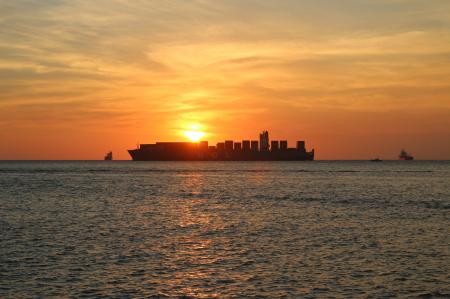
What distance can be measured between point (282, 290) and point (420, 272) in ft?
25.0

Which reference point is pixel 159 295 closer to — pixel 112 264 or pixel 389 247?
pixel 112 264

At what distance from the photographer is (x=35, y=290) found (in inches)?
843

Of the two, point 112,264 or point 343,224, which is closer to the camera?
point 112,264

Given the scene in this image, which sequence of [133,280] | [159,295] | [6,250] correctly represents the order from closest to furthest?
[159,295]
[133,280]
[6,250]

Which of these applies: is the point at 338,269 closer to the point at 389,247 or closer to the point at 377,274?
the point at 377,274

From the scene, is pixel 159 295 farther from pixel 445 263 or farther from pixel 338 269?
pixel 445 263

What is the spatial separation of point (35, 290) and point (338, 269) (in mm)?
13930

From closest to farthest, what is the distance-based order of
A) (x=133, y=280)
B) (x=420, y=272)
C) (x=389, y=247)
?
(x=133, y=280), (x=420, y=272), (x=389, y=247)

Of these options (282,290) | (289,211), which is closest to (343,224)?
(289,211)

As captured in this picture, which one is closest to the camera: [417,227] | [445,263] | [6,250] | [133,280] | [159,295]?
[159,295]

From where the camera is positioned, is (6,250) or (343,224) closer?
(6,250)

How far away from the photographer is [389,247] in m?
32.1

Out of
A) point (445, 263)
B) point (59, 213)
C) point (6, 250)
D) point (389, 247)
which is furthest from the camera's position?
point (59, 213)

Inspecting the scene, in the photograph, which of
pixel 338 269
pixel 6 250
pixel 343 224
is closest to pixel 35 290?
pixel 6 250
